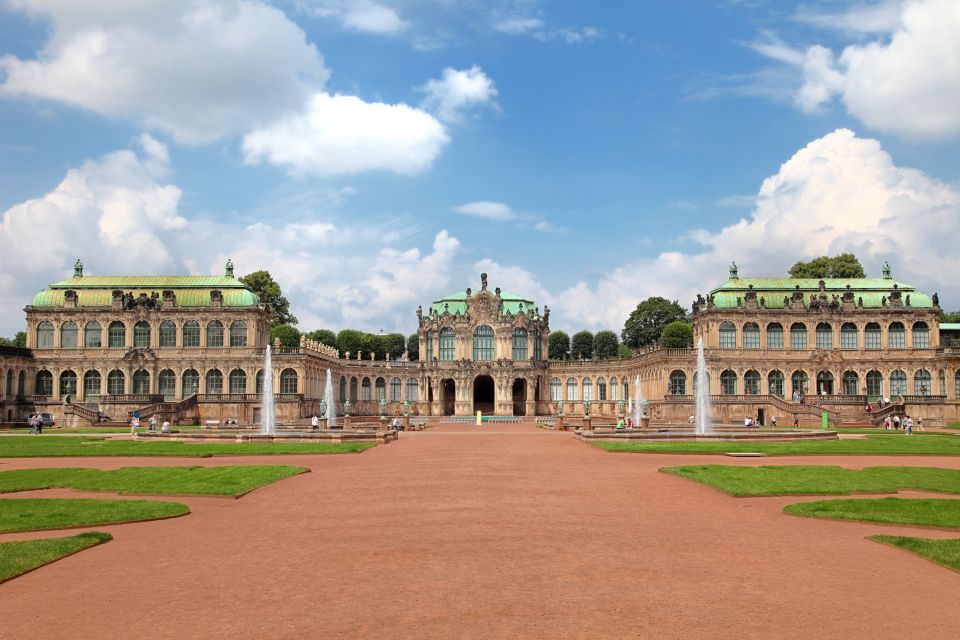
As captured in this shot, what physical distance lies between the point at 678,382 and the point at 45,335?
7442 cm

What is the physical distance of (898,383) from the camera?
96812 mm

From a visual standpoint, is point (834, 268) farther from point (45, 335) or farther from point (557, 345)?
point (45, 335)

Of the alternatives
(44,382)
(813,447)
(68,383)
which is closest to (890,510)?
(813,447)

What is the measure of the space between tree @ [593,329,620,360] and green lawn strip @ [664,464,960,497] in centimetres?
11852

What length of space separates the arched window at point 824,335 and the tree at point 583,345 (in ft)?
196

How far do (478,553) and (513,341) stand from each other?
315 ft

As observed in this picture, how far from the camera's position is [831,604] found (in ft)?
46.9

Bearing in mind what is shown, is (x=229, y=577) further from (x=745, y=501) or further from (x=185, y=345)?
(x=185, y=345)

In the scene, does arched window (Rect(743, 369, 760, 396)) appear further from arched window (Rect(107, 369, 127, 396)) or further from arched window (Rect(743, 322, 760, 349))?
arched window (Rect(107, 369, 127, 396))

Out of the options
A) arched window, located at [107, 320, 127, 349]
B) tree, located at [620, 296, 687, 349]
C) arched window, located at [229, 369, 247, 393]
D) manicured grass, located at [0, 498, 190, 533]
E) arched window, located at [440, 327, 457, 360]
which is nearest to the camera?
manicured grass, located at [0, 498, 190, 533]

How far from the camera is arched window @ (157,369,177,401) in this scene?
9725cm

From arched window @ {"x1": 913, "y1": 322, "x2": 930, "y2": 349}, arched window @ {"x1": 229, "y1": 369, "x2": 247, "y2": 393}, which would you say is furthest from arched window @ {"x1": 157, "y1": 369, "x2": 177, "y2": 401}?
arched window @ {"x1": 913, "y1": 322, "x2": 930, "y2": 349}

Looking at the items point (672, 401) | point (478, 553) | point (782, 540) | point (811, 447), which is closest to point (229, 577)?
point (478, 553)

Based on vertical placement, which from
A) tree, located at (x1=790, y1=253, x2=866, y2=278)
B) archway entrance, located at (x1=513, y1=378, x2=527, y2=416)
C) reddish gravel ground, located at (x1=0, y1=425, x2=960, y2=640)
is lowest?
reddish gravel ground, located at (x1=0, y1=425, x2=960, y2=640)
